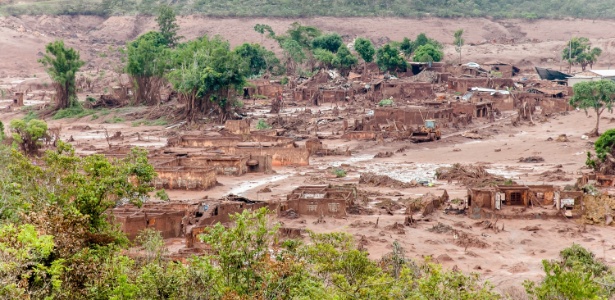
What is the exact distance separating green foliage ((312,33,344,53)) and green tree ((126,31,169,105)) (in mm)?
25029

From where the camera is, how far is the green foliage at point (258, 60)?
3145 inches

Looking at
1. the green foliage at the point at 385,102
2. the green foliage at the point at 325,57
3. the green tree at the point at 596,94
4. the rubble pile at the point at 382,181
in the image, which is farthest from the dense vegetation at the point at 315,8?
the rubble pile at the point at 382,181

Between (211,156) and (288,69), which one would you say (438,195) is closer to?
(211,156)

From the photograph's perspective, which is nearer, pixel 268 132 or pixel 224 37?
pixel 268 132

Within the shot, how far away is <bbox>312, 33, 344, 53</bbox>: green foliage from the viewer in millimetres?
86750

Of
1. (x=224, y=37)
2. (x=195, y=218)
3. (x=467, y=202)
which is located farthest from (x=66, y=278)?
(x=224, y=37)

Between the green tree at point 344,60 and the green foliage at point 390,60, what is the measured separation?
2.91 meters

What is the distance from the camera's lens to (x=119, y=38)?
108 metres

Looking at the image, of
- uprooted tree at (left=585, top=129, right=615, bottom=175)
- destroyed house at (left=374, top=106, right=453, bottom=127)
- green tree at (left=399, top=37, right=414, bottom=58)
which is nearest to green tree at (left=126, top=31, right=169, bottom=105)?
destroyed house at (left=374, top=106, right=453, bottom=127)

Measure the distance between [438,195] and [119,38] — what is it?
274ft

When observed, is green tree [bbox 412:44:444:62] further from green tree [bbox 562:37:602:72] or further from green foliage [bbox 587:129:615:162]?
green foliage [bbox 587:129:615:162]

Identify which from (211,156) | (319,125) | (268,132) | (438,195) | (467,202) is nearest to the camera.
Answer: (467,202)

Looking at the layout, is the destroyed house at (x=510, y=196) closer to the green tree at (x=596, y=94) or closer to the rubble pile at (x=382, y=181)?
the rubble pile at (x=382, y=181)

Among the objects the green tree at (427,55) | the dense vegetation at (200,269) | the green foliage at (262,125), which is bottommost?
the green foliage at (262,125)
